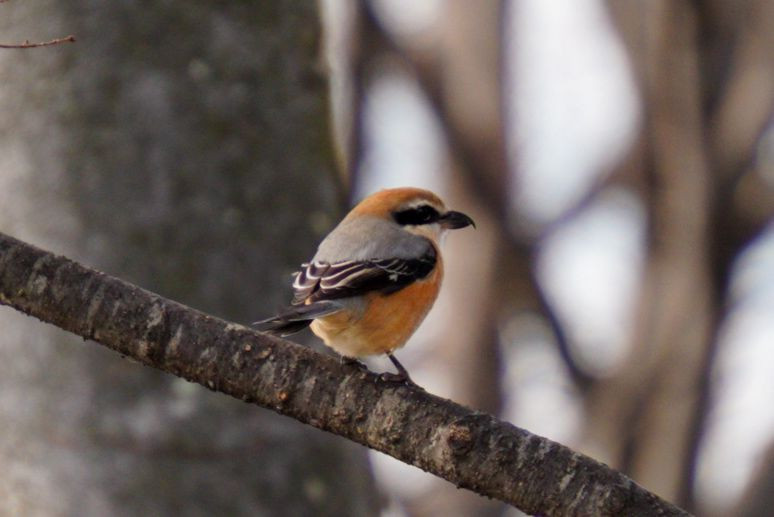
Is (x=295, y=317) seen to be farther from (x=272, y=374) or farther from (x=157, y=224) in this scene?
(x=157, y=224)

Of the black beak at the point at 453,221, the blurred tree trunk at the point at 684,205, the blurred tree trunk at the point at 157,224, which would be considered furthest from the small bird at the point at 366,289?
the blurred tree trunk at the point at 684,205

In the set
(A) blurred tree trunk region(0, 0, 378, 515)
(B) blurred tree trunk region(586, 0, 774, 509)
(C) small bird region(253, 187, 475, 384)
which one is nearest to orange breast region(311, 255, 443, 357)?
(C) small bird region(253, 187, 475, 384)

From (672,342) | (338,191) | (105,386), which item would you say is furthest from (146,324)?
(672,342)

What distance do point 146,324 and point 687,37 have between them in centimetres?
806

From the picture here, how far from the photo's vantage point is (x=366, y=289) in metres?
4.59

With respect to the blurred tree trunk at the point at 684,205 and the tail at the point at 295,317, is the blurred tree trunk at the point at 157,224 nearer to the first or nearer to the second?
the tail at the point at 295,317

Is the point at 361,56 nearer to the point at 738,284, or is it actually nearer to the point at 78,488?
the point at 738,284

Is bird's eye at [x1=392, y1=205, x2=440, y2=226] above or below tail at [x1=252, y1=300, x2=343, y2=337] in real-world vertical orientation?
above

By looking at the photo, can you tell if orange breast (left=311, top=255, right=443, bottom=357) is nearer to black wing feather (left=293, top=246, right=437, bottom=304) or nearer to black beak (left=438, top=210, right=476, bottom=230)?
black wing feather (left=293, top=246, right=437, bottom=304)

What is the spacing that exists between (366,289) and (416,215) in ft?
2.88

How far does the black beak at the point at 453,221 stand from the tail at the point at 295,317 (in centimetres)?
118

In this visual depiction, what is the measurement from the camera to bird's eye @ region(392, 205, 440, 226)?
5332 millimetres

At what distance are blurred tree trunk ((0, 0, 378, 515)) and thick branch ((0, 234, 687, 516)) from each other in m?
2.26

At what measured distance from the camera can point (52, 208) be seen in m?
5.86
